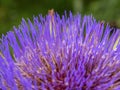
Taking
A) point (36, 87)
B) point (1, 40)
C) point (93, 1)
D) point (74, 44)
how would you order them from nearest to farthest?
point (36, 87) < point (1, 40) < point (74, 44) < point (93, 1)

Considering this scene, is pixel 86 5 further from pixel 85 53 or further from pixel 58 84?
pixel 58 84

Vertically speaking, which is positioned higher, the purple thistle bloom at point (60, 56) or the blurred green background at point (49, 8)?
the blurred green background at point (49, 8)

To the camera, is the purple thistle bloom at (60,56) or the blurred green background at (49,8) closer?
the purple thistle bloom at (60,56)

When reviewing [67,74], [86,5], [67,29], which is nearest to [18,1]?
[86,5]

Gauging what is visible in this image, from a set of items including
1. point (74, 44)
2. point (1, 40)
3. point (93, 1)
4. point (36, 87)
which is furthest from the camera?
point (93, 1)
